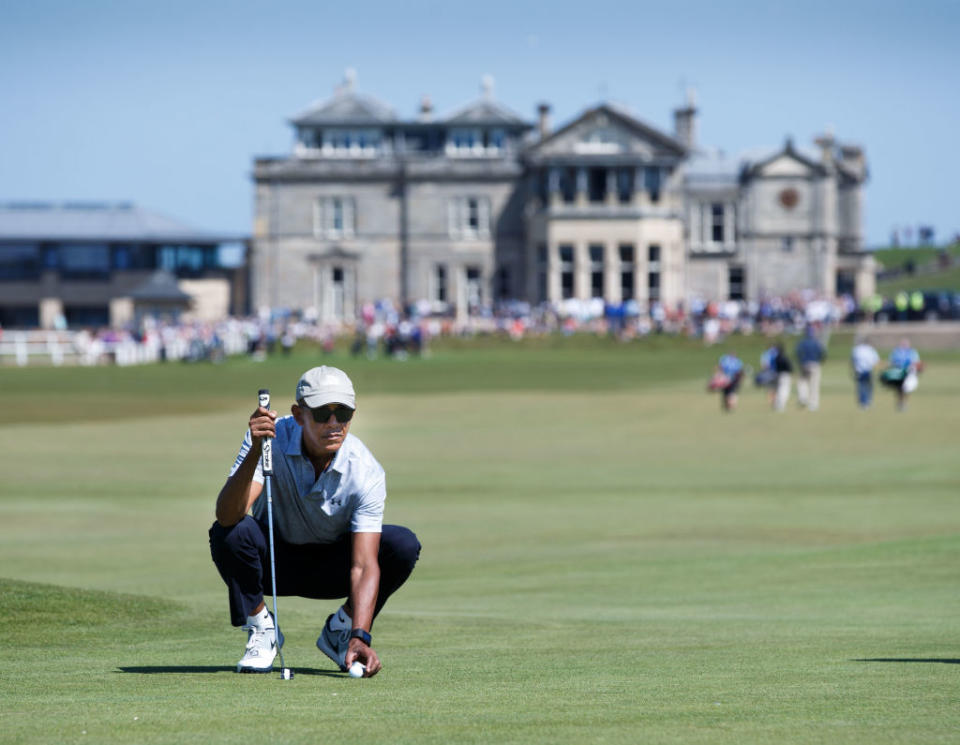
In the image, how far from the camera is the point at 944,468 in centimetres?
2664

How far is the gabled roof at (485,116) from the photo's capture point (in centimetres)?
9594

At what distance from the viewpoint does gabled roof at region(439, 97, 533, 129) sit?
95.9 m

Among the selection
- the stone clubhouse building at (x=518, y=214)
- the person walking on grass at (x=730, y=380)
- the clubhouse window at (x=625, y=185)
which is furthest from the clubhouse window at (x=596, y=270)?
the person walking on grass at (x=730, y=380)

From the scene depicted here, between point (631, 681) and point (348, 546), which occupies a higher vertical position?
point (348, 546)

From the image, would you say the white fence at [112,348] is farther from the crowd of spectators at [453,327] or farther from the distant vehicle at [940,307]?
the distant vehicle at [940,307]

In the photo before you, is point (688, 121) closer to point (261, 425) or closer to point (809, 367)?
point (809, 367)

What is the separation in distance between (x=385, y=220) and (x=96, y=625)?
280 ft

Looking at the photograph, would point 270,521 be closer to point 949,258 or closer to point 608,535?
point 608,535

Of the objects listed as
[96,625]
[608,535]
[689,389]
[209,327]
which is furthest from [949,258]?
[96,625]

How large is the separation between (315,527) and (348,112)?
89.7 meters

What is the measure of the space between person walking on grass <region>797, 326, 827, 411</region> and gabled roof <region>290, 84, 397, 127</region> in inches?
2320

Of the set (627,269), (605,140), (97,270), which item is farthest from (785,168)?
(97,270)

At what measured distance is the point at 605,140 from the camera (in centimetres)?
9356

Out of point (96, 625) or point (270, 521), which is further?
point (96, 625)
